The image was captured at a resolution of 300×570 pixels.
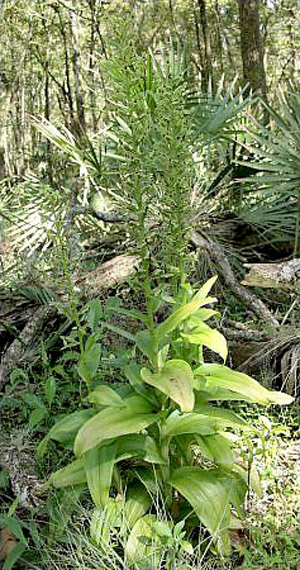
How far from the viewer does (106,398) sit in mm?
2178

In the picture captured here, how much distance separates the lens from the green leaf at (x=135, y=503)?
7.29 ft

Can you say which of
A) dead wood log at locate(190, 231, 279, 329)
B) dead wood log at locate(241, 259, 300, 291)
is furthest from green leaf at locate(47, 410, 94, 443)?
dead wood log at locate(190, 231, 279, 329)

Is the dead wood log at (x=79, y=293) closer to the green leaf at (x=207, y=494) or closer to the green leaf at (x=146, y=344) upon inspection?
the green leaf at (x=146, y=344)

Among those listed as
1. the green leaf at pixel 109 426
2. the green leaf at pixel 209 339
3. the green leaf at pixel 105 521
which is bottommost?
the green leaf at pixel 105 521

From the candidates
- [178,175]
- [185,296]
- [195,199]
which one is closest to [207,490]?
[185,296]

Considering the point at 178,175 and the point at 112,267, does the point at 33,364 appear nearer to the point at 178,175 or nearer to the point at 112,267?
the point at 112,267

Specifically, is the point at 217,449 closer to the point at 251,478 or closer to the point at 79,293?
the point at 251,478

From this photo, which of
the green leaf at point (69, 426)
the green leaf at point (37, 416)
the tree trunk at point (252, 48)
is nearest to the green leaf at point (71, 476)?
the green leaf at point (69, 426)

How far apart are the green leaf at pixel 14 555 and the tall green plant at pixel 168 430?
0.85 feet

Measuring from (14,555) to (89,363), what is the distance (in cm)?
68

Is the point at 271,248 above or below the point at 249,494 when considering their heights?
above

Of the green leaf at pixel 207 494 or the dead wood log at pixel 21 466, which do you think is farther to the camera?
the dead wood log at pixel 21 466

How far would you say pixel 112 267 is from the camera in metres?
3.90

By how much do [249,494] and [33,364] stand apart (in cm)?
150
